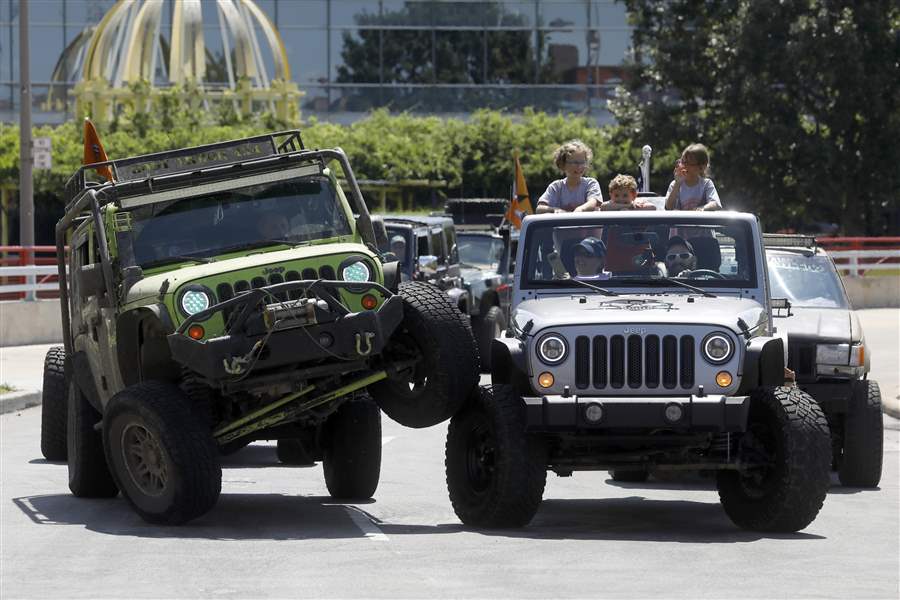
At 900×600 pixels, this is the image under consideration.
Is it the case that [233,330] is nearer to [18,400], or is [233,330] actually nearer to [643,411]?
[643,411]

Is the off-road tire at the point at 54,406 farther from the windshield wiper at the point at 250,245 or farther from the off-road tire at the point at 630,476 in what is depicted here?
the off-road tire at the point at 630,476

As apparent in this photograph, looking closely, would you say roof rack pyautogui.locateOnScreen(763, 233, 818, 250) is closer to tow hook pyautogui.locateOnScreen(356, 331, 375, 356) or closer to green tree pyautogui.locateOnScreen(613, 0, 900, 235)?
tow hook pyautogui.locateOnScreen(356, 331, 375, 356)

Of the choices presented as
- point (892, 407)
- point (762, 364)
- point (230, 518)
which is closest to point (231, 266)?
point (230, 518)

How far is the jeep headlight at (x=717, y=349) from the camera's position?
33.3 ft

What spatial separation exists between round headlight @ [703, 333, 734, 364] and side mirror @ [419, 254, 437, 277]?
32.4ft

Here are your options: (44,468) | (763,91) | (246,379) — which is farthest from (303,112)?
(246,379)

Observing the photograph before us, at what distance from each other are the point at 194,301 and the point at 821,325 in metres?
4.84

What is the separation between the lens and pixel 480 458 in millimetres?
10594

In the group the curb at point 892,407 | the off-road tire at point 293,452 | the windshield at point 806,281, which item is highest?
the windshield at point 806,281

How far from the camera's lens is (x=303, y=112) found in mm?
55125

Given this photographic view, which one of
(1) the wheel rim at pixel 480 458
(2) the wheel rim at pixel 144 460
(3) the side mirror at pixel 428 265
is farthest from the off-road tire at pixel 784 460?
(3) the side mirror at pixel 428 265

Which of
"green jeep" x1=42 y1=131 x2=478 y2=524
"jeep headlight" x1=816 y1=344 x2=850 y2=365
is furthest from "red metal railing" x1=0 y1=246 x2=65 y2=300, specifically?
→ "jeep headlight" x1=816 y1=344 x2=850 y2=365

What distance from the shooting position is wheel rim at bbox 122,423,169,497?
412 inches

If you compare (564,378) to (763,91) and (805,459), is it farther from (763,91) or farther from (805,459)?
(763,91)
